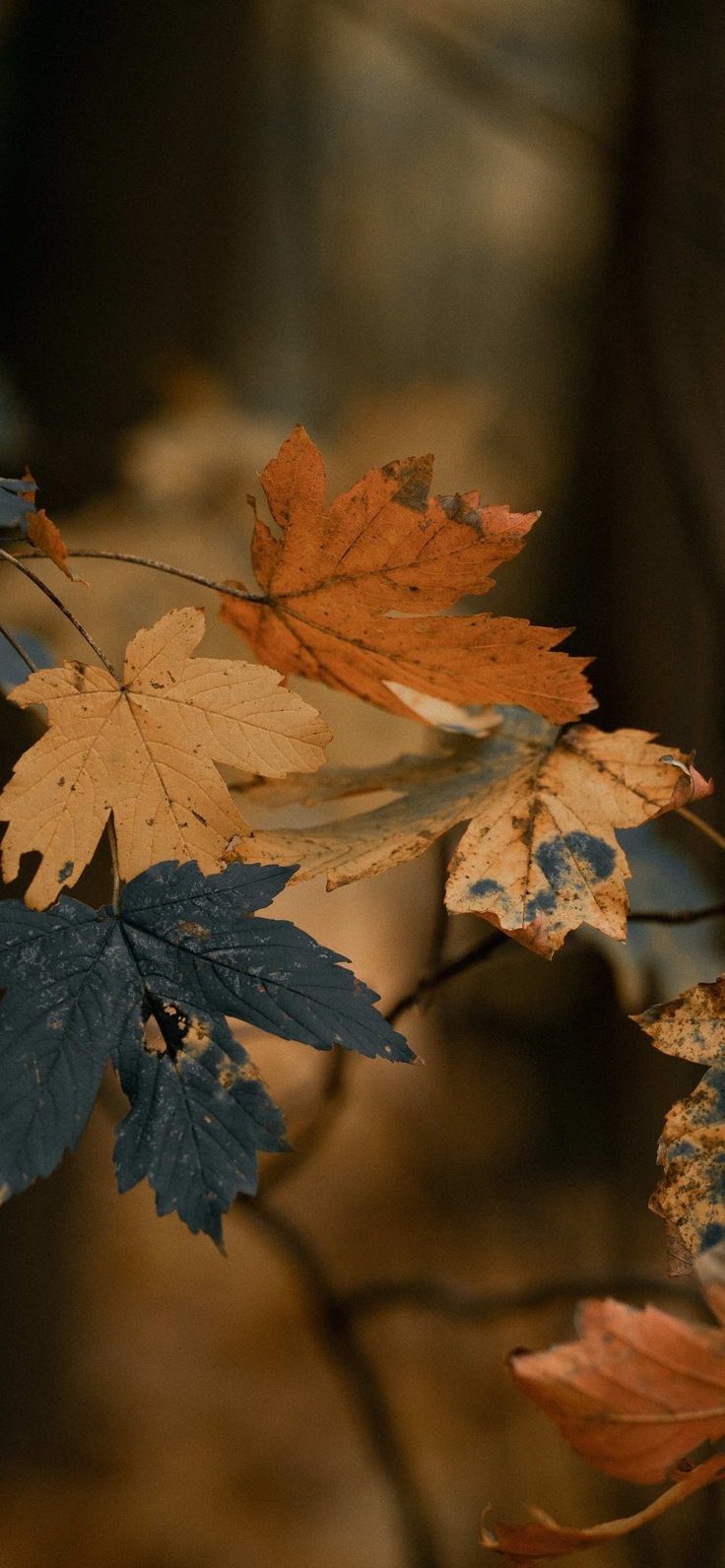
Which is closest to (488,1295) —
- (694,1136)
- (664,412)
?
(694,1136)

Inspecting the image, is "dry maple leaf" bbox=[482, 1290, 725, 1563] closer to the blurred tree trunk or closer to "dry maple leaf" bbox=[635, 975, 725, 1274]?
"dry maple leaf" bbox=[635, 975, 725, 1274]

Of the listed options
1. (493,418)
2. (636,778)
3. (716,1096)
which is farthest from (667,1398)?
(493,418)

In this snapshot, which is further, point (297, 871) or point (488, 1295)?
point (488, 1295)

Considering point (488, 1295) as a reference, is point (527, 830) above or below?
above

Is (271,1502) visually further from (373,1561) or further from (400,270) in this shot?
(400,270)

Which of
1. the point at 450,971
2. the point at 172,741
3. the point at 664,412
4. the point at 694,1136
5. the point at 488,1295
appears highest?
the point at 664,412

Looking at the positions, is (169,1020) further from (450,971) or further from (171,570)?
(450,971)
